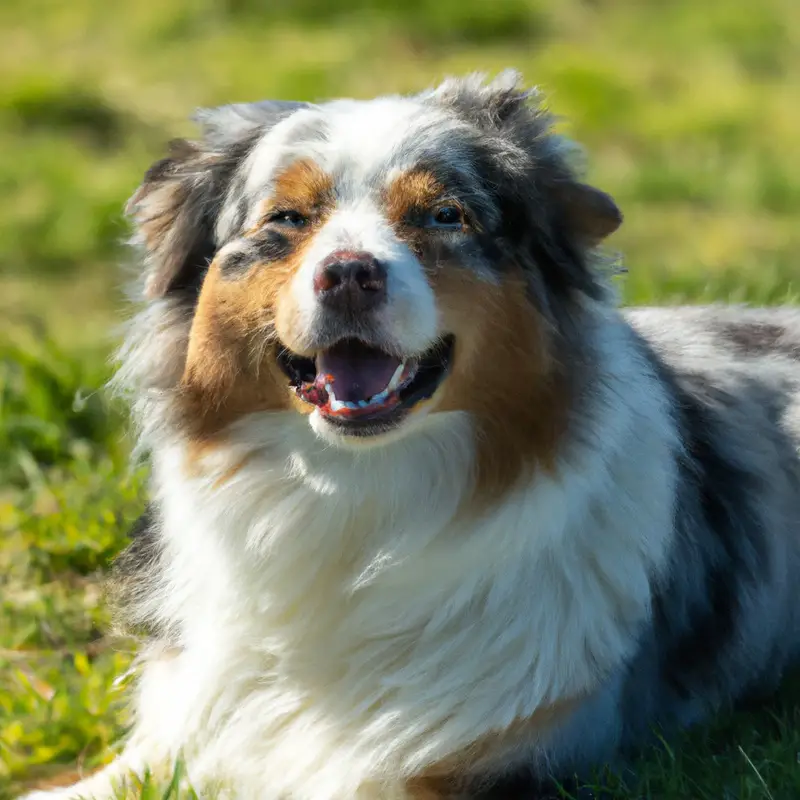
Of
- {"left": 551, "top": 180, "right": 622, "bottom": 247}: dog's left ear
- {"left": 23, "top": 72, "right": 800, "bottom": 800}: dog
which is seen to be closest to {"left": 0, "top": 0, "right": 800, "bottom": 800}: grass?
{"left": 23, "top": 72, "right": 800, "bottom": 800}: dog

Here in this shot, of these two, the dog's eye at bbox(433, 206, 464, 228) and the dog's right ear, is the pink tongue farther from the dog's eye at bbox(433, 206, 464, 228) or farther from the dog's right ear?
the dog's right ear

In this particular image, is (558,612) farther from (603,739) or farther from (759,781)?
(759,781)

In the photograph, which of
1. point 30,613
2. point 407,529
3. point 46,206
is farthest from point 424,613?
point 46,206

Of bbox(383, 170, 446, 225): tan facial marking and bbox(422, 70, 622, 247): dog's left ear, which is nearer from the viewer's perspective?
bbox(383, 170, 446, 225): tan facial marking

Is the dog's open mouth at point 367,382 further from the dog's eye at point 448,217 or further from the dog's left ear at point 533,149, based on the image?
the dog's left ear at point 533,149

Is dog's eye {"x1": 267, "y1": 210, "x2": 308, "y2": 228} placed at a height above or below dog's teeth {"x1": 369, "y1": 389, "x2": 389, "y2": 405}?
above

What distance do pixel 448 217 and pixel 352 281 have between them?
367 millimetres

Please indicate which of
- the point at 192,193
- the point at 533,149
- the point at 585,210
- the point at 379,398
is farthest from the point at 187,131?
the point at 379,398

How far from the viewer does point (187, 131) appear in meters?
9.14

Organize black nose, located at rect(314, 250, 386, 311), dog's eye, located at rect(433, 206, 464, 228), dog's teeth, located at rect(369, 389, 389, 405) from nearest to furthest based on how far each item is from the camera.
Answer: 1. black nose, located at rect(314, 250, 386, 311)
2. dog's teeth, located at rect(369, 389, 389, 405)
3. dog's eye, located at rect(433, 206, 464, 228)

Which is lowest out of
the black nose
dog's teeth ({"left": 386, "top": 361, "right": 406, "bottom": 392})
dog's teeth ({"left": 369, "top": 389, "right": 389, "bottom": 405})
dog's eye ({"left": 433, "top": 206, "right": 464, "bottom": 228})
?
dog's teeth ({"left": 369, "top": 389, "right": 389, "bottom": 405})

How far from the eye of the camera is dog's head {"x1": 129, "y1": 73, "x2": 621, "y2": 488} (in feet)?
10.0

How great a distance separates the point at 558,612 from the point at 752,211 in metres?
5.57

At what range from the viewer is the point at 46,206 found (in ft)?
26.6
